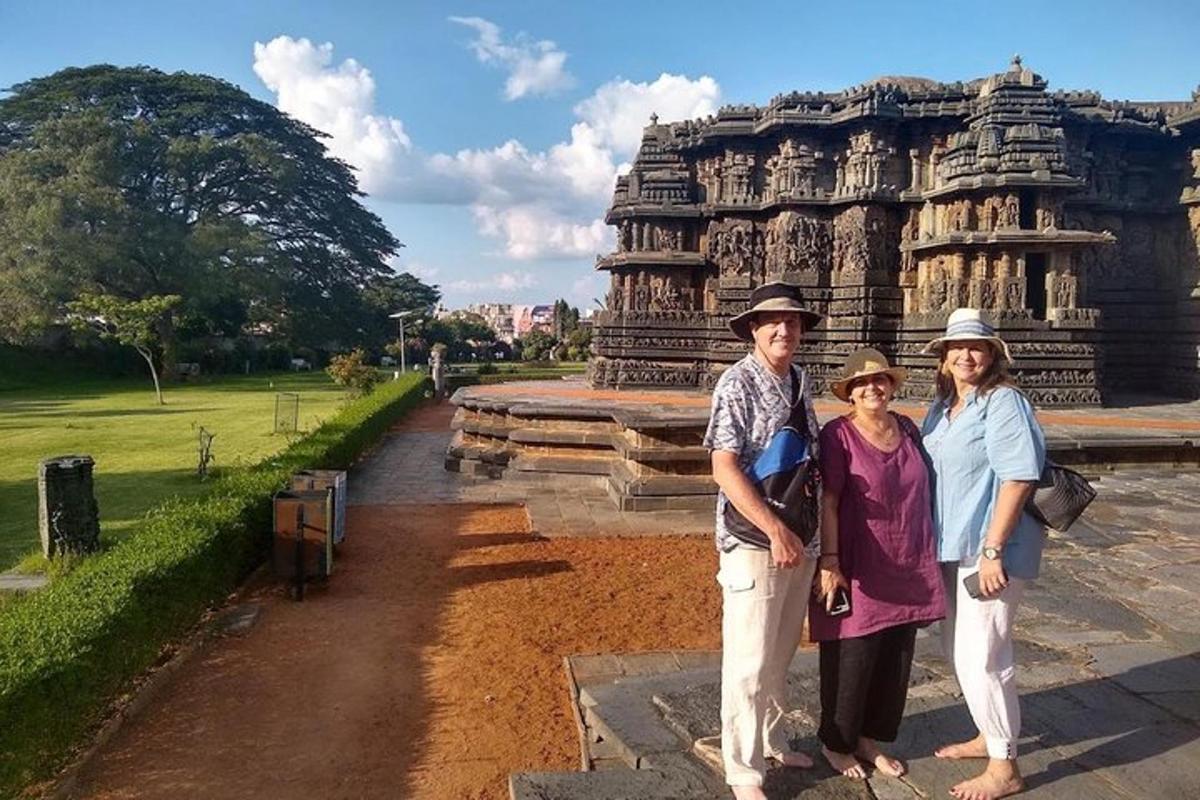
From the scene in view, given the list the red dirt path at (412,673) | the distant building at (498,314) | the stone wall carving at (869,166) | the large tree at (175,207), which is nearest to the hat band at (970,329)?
the red dirt path at (412,673)

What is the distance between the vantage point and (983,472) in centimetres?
279

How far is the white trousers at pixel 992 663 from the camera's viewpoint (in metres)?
2.76

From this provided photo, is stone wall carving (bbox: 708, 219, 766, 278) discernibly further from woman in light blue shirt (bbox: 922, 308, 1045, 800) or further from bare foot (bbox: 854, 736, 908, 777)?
bare foot (bbox: 854, 736, 908, 777)

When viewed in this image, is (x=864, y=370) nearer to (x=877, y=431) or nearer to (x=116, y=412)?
(x=877, y=431)

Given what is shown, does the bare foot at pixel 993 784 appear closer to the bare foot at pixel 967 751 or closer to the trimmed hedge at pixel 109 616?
the bare foot at pixel 967 751

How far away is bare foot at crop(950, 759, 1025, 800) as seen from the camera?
8.94ft

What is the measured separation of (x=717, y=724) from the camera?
11.1ft

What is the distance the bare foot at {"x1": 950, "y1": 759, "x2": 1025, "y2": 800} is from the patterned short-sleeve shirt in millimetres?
969

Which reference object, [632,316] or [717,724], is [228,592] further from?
[632,316]

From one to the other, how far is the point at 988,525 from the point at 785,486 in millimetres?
753

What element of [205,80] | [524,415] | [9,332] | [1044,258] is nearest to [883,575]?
[524,415]

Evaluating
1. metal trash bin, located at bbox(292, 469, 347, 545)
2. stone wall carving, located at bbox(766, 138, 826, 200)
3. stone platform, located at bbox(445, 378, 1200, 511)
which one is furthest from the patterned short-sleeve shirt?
stone wall carving, located at bbox(766, 138, 826, 200)

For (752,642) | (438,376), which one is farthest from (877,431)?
(438,376)

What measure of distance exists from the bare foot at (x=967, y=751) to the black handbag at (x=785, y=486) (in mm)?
1084
